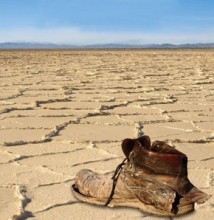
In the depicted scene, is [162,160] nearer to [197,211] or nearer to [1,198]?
[197,211]

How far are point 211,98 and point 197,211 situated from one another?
3623 mm

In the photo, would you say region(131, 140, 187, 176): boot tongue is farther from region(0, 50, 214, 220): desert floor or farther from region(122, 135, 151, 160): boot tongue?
region(0, 50, 214, 220): desert floor

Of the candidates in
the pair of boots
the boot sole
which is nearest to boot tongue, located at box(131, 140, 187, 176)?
the pair of boots

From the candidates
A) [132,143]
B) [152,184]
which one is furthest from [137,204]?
[132,143]

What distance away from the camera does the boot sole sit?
179 centimetres

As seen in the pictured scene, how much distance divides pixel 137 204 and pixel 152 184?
109 millimetres

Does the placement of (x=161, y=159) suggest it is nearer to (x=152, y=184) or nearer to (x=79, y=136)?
(x=152, y=184)

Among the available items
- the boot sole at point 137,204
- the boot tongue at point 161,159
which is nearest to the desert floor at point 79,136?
the boot sole at point 137,204

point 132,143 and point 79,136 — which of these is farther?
point 79,136

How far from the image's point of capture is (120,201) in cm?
193

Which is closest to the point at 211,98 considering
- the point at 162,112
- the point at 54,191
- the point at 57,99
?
the point at 162,112

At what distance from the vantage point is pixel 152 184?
6.04 ft

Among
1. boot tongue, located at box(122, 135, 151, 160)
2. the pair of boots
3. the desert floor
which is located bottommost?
the desert floor

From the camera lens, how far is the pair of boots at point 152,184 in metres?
1.80
